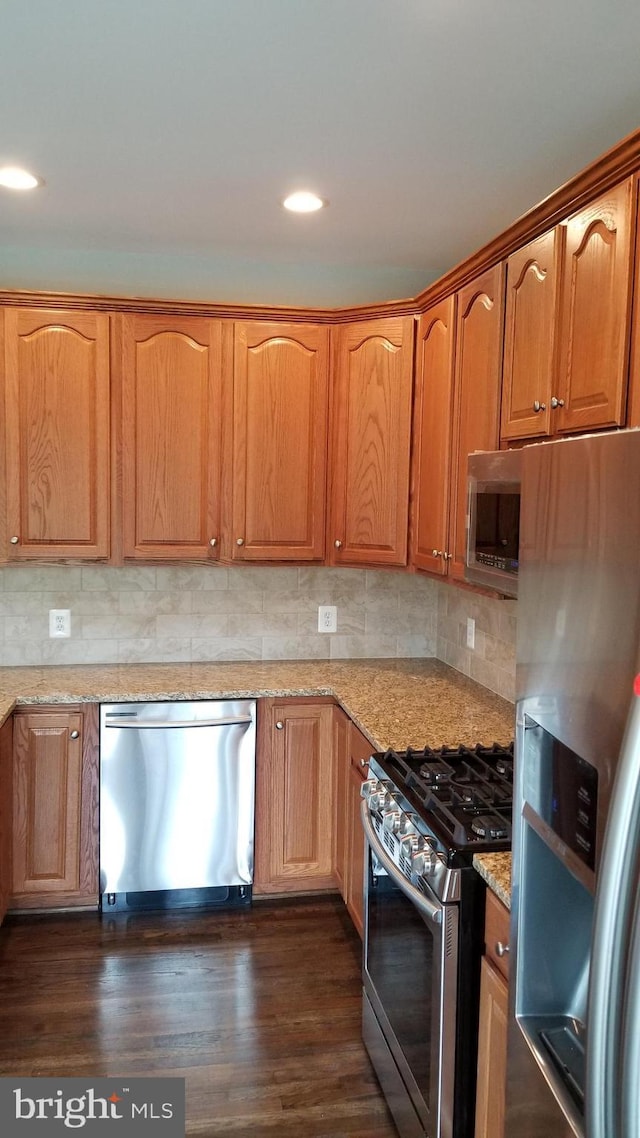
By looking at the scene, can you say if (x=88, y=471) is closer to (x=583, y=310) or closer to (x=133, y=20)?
(x=133, y=20)

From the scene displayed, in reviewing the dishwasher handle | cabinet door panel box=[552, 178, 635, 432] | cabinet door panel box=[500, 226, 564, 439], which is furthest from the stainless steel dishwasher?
cabinet door panel box=[552, 178, 635, 432]

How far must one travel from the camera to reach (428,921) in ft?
5.85

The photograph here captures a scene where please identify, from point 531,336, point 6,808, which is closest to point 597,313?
point 531,336

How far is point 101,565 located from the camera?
3.22 metres

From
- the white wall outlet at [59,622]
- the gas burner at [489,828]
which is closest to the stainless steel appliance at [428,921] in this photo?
the gas burner at [489,828]

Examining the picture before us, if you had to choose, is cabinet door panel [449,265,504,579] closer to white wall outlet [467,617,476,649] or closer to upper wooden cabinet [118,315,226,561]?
white wall outlet [467,617,476,649]

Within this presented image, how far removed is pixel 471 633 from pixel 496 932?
1.83 meters

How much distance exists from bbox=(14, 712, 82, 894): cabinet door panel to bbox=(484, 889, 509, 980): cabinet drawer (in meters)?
1.83

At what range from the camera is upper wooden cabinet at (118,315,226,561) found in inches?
125

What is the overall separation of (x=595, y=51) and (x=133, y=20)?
1013mm

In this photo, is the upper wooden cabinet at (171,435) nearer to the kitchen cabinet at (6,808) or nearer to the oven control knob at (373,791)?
the kitchen cabinet at (6,808)

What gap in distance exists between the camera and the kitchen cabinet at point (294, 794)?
10.4 ft

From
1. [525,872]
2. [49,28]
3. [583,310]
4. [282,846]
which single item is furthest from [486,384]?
[282,846]

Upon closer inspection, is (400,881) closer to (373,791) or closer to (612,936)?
(373,791)
